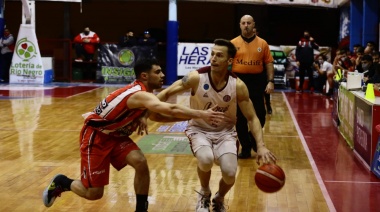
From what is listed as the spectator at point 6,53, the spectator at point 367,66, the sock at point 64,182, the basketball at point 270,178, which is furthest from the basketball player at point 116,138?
the spectator at point 6,53

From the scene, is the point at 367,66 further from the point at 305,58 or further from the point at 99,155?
the point at 99,155

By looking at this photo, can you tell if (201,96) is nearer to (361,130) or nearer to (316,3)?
(361,130)

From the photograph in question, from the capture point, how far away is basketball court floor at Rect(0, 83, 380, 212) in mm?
7223

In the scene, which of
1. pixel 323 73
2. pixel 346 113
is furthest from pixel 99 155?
pixel 323 73

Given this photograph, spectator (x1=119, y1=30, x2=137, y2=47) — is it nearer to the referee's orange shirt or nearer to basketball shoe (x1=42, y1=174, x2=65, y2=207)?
the referee's orange shirt

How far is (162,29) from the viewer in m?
28.0

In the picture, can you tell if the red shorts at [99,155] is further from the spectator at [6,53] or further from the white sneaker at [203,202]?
the spectator at [6,53]

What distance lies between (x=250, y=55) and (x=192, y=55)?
14450mm

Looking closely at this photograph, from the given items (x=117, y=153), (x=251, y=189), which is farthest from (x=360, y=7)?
(x=117, y=153)

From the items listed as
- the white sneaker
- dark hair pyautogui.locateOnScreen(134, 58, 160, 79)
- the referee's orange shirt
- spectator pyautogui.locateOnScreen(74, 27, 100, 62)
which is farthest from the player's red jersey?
spectator pyautogui.locateOnScreen(74, 27, 100, 62)

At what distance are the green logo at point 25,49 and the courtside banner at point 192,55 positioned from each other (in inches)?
199

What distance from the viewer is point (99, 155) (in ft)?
20.4

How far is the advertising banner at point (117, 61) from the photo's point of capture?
23991 millimetres

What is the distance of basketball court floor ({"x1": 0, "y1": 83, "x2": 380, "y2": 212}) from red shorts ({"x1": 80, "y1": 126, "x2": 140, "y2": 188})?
801 mm
